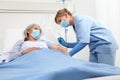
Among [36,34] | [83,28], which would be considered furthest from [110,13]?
[36,34]

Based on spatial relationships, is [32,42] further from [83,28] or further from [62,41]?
[83,28]

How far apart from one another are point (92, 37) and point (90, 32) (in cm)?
6

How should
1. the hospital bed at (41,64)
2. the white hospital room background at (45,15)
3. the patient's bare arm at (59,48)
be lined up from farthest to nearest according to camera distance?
the white hospital room background at (45,15) < the patient's bare arm at (59,48) < the hospital bed at (41,64)

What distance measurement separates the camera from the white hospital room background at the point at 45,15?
2875 millimetres

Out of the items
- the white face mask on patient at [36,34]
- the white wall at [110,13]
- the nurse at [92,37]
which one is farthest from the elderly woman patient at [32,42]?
the white wall at [110,13]

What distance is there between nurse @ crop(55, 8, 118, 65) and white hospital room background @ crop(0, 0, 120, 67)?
533mm

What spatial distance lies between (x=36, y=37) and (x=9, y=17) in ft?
1.68

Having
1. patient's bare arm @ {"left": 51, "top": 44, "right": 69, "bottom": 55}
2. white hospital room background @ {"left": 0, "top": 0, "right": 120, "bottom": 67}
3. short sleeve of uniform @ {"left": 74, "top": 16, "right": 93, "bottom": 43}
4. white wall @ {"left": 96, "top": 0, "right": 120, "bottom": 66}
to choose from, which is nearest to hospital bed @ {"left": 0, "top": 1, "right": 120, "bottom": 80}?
white hospital room background @ {"left": 0, "top": 0, "right": 120, "bottom": 67}

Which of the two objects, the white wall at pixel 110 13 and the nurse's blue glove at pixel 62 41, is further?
the white wall at pixel 110 13

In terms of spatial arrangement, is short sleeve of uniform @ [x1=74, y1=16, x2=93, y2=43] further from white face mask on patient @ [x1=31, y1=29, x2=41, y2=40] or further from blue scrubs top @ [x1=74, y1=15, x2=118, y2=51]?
white face mask on patient @ [x1=31, y1=29, x2=41, y2=40]

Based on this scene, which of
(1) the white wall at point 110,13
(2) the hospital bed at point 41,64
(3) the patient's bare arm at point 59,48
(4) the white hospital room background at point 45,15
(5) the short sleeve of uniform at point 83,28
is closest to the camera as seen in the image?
(2) the hospital bed at point 41,64

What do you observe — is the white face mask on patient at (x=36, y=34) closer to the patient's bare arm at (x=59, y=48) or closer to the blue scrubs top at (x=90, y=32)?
the patient's bare arm at (x=59, y=48)

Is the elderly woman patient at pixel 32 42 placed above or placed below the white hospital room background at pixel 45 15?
below

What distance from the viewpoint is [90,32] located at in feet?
8.20
